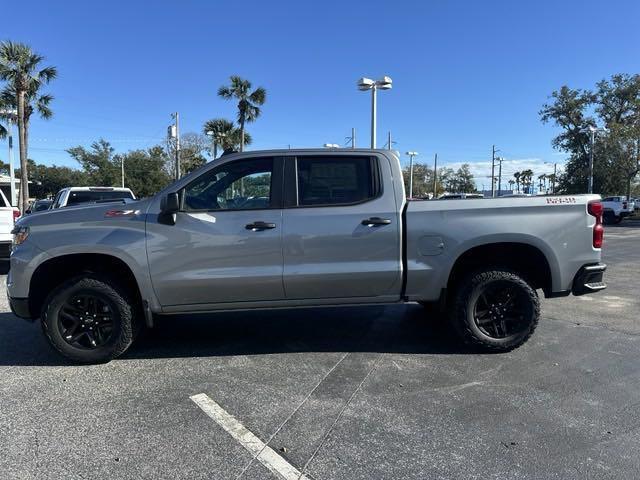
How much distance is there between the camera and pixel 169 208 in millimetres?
4473

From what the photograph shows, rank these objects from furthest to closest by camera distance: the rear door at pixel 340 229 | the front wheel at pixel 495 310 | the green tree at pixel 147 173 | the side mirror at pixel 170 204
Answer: the green tree at pixel 147 173 < the front wheel at pixel 495 310 < the rear door at pixel 340 229 < the side mirror at pixel 170 204

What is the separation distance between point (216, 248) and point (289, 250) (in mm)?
664

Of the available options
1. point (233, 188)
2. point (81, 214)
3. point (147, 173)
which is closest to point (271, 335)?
point (233, 188)

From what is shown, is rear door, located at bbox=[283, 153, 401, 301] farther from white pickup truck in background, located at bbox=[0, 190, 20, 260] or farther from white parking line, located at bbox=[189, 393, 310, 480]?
white pickup truck in background, located at bbox=[0, 190, 20, 260]

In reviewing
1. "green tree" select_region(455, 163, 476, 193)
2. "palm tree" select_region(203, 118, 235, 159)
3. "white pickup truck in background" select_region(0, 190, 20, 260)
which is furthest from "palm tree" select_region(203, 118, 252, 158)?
"green tree" select_region(455, 163, 476, 193)

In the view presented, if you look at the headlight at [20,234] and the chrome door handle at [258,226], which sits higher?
the chrome door handle at [258,226]

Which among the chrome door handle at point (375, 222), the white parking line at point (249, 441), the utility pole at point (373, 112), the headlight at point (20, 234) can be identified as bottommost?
the white parking line at point (249, 441)

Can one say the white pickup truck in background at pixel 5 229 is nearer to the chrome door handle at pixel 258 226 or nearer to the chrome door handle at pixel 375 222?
the chrome door handle at pixel 258 226

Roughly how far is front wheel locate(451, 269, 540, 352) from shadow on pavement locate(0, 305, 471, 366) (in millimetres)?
334

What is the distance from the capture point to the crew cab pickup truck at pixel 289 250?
4.57 m

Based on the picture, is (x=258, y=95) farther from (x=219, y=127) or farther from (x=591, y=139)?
(x=591, y=139)

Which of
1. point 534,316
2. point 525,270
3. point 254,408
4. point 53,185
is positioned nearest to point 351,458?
point 254,408

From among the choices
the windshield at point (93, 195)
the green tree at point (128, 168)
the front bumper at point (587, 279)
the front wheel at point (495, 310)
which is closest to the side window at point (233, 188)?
the front wheel at point (495, 310)

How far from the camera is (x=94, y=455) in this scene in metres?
3.12
